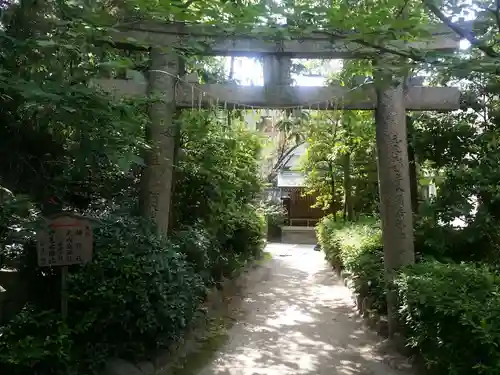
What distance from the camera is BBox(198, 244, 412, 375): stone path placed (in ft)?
18.3

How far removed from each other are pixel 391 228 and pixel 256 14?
141 inches

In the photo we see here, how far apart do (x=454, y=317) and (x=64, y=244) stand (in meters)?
3.60

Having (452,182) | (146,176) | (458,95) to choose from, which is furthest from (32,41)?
(452,182)

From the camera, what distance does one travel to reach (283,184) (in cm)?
2591

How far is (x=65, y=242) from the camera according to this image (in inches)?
184

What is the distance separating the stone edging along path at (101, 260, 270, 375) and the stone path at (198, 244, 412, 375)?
12.5 inches

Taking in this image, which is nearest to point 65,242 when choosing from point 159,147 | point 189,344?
point 159,147

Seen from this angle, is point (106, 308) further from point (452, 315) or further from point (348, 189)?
point (348, 189)

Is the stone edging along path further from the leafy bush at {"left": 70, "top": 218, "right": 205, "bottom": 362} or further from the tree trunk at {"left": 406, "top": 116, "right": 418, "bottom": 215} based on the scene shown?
the tree trunk at {"left": 406, "top": 116, "right": 418, "bottom": 215}

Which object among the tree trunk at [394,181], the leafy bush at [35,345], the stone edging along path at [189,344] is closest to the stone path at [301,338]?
the stone edging along path at [189,344]

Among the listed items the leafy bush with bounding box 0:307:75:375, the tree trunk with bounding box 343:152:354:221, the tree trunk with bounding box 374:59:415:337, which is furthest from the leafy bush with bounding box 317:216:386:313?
the leafy bush with bounding box 0:307:75:375

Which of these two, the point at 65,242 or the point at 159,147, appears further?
the point at 159,147

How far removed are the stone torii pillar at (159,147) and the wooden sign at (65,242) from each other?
4.61 feet

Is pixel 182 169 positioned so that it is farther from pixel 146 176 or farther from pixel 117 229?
pixel 117 229
